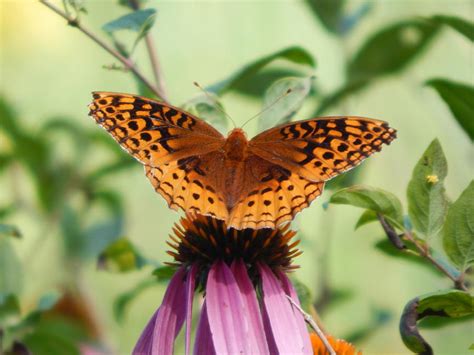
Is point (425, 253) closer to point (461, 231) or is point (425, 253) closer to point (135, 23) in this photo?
point (461, 231)

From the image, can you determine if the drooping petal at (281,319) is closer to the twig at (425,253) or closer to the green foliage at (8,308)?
the twig at (425,253)

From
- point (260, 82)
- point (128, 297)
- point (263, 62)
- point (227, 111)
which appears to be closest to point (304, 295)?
point (263, 62)

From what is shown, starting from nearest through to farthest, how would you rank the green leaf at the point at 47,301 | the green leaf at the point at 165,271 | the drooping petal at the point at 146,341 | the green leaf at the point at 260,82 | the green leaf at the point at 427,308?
the green leaf at the point at 427,308 → the drooping petal at the point at 146,341 → the green leaf at the point at 165,271 → the green leaf at the point at 47,301 → the green leaf at the point at 260,82

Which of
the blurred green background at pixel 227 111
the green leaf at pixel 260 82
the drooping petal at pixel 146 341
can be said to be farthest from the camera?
the blurred green background at pixel 227 111

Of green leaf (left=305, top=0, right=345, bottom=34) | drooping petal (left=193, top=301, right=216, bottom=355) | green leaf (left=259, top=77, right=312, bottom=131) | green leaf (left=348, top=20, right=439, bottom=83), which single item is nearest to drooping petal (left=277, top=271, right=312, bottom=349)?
drooping petal (left=193, top=301, right=216, bottom=355)

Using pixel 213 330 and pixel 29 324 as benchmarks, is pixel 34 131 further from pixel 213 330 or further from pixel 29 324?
pixel 213 330

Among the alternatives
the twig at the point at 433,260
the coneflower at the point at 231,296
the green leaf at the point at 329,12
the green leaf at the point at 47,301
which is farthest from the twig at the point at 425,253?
the green leaf at the point at 329,12

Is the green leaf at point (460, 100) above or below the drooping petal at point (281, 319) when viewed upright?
above

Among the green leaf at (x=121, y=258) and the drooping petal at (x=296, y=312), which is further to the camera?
the green leaf at (x=121, y=258)
